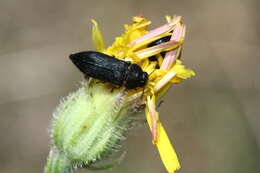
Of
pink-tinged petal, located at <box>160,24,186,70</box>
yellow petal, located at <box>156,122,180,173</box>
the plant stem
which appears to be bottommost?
yellow petal, located at <box>156,122,180,173</box>

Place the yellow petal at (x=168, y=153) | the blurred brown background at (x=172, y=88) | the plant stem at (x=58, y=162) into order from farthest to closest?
the blurred brown background at (x=172, y=88) → the plant stem at (x=58, y=162) → the yellow petal at (x=168, y=153)

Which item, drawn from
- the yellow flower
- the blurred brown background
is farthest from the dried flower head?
the blurred brown background

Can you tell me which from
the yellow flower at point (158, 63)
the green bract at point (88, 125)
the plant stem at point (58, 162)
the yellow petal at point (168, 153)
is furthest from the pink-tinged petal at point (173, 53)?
the plant stem at point (58, 162)

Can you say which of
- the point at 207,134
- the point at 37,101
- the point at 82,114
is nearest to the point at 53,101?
the point at 37,101

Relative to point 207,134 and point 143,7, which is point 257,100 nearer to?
point 207,134

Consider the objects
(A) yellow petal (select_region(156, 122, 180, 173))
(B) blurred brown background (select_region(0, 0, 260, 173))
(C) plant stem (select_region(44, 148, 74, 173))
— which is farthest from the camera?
(B) blurred brown background (select_region(0, 0, 260, 173))

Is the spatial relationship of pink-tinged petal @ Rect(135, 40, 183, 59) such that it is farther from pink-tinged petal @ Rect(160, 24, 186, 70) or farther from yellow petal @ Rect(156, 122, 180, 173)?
yellow petal @ Rect(156, 122, 180, 173)

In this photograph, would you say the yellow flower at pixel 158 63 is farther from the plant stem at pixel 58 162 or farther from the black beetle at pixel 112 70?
the plant stem at pixel 58 162

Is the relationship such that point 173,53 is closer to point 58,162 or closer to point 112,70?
point 112,70
